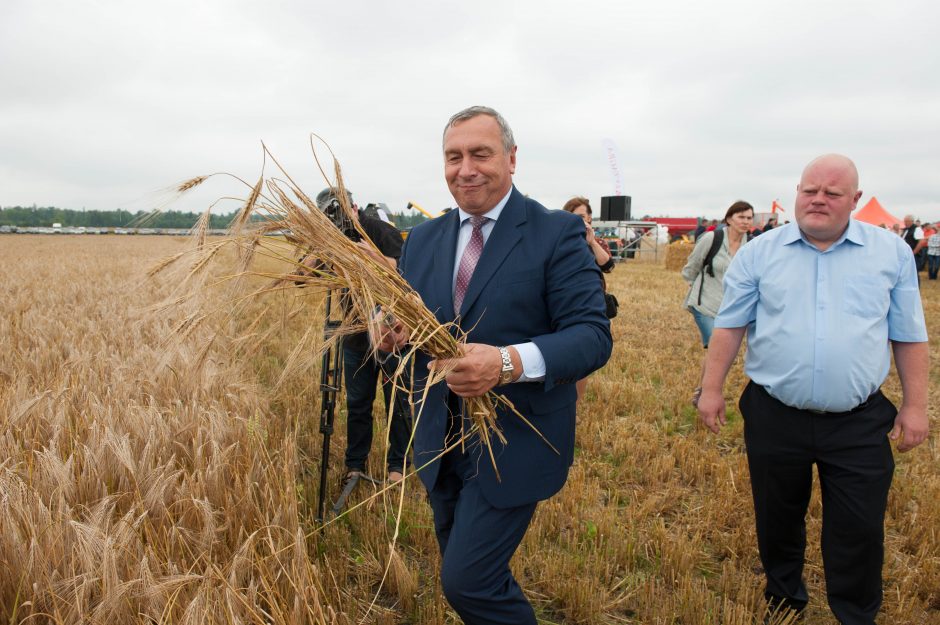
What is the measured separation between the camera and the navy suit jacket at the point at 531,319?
1877 mm

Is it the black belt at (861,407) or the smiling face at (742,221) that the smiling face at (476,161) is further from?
the smiling face at (742,221)

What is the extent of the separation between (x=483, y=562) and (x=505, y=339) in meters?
0.75

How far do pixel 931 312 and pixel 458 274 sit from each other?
13111 millimetres

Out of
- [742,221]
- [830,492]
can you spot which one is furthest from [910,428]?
[742,221]

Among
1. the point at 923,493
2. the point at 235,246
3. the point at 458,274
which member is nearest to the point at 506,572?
the point at 458,274

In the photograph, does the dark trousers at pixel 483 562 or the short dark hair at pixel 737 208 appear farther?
the short dark hair at pixel 737 208

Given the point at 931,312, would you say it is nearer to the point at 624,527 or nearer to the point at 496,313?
the point at 624,527

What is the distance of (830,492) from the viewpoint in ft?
7.99

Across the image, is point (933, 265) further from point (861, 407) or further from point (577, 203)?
point (861, 407)

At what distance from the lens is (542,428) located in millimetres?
1981

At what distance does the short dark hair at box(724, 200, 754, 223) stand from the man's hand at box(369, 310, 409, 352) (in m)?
4.58

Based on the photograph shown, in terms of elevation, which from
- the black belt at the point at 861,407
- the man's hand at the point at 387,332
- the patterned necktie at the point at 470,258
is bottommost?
the black belt at the point at 861,407

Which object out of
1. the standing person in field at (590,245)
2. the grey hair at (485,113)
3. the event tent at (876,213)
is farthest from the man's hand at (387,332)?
the event tent at (876,213)

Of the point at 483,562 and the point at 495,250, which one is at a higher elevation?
the point at 495,250
